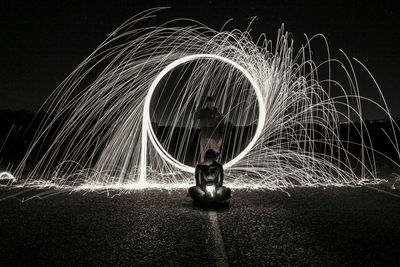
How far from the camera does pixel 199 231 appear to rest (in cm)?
484

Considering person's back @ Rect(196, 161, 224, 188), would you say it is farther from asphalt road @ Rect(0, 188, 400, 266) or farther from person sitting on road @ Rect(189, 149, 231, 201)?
asphalt road @ Rect(0, 188, 400, 266)

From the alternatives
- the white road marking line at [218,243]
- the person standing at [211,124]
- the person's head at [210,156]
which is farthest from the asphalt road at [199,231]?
the person standing at [211,124]

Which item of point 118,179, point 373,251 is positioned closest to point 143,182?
point 118,179

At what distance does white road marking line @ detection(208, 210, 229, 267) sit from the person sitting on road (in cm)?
61

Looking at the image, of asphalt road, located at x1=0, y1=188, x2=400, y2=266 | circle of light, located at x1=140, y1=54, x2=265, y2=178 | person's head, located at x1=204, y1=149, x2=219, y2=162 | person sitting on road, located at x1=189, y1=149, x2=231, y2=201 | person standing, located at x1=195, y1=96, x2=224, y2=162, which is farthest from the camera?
person standing, located at x1=195, y1=96, x2=224, y2=162

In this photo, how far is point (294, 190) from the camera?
834 cm

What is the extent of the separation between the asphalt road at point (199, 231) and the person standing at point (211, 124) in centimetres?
203

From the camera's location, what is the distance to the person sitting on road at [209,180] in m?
6.39

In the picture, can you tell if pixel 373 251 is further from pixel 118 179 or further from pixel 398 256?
pixel 118 179

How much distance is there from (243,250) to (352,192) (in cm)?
492

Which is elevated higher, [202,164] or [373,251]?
[202,164]

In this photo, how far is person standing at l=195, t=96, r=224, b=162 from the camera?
9.02 metres

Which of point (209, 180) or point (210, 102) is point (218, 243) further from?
point (210, 102)

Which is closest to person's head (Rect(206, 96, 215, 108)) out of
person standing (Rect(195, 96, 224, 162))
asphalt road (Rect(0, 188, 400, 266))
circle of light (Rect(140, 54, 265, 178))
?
person standing (Rect(195, 96, 224, 162))
